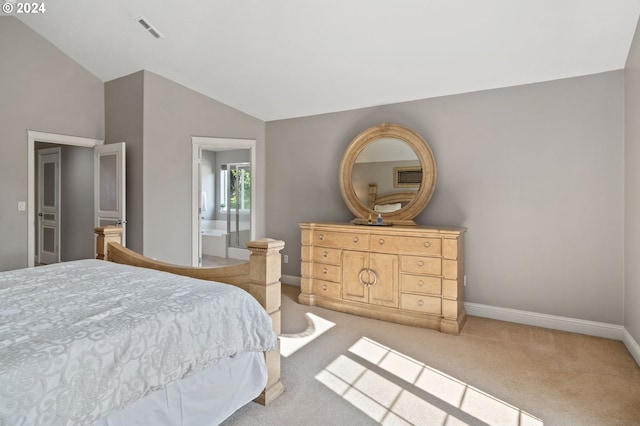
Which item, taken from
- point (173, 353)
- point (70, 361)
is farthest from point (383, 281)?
point (70, 361)

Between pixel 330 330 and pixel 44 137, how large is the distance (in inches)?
156

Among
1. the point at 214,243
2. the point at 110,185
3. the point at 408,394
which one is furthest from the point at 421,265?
the point at 214,243

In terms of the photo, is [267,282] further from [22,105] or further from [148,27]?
[22,105]

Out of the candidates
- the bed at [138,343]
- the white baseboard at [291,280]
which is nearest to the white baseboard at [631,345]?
the bed at [138,343]

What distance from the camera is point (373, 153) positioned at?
4035 mm

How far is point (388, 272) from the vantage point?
3447 mm

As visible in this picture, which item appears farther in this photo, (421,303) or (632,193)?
(421,303)

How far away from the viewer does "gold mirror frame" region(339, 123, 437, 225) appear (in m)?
3.71

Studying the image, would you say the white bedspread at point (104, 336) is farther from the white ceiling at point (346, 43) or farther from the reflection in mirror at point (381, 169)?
the reflection in mirror at point (381, 169)

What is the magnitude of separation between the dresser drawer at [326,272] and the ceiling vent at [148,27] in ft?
9.34

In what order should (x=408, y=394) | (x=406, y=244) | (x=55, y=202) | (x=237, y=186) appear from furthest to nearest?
(x=237, y=186) → (x=55, y=202) → (x=406, y=244) → (x=408, y=394)

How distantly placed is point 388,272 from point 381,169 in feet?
3.97

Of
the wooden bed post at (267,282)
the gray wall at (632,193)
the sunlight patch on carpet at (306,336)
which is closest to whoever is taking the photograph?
the wooden bed post at (267,282)

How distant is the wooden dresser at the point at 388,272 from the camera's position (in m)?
3.18
